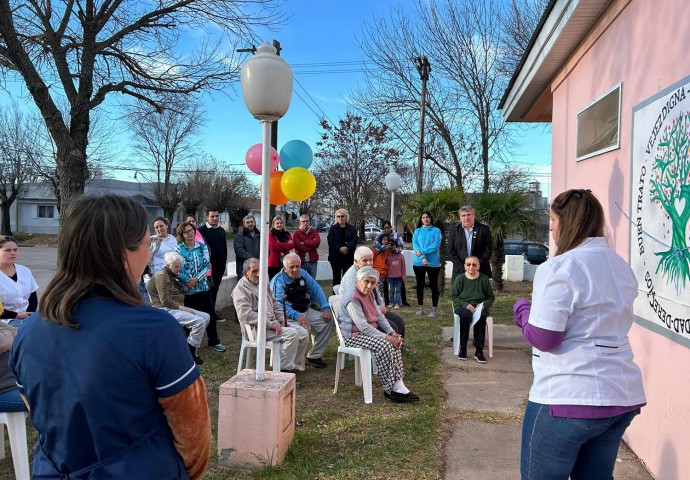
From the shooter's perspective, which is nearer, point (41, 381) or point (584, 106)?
point (41, 381)

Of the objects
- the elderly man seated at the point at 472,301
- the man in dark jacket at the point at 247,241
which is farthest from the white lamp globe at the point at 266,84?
the man in dark jacket at the point at 247,241

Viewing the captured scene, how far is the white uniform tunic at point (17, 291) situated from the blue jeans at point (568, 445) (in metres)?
4.49

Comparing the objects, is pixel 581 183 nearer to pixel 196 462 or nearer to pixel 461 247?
pixel 461 247

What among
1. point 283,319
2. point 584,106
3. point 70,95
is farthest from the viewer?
point 70,95

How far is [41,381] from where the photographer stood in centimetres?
124

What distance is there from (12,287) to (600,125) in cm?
526

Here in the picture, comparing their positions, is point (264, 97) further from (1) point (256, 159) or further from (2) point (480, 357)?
(2) point (480, 357)

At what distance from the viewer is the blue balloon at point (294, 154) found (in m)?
5.72

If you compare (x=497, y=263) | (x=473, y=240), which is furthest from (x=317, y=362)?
(x=497, y=263)

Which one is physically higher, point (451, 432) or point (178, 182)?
point (178, 182)

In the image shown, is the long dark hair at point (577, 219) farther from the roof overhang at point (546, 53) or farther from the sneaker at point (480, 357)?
the sneaker at point (480, 357)

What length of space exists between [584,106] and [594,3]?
0.94 meters

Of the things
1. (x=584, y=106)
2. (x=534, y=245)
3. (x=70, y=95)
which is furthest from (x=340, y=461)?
(x=534, y=245)

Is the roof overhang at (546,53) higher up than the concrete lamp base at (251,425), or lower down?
higher up
